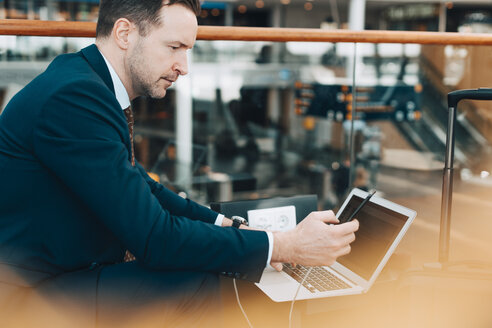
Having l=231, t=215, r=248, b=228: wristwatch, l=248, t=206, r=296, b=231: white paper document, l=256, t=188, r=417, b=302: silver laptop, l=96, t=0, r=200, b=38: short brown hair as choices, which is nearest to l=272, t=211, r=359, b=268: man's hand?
l=256, t=188, r=417, b=302: silver laptop

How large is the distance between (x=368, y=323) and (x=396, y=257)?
0.72 ft

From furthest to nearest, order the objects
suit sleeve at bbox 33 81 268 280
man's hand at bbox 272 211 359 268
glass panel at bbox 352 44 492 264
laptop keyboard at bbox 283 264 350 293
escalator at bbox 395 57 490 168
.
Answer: escalator at bbox 395 57 490 168
glass panel at bbox 352 44 492 264
laptop keyboard at bbox 283 264 350 293
man's hand at bbox 272 211 359 268
suit sleeve at bbox 33 81 268 280

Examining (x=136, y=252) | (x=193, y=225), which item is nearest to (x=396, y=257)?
(x=193, y=225)

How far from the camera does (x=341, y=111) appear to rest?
26.3 ft

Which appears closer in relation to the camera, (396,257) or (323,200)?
(396,257)

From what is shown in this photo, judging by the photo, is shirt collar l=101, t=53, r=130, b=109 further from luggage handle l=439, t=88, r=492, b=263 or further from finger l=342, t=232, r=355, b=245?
luggage handle l=439, t=88, r=492, b=263

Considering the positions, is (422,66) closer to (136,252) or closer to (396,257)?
(396,257)

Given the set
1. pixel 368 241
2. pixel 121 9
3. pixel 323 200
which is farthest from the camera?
pixel 323 200

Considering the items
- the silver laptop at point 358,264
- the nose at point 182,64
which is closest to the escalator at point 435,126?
the silver laptop at point 358,264

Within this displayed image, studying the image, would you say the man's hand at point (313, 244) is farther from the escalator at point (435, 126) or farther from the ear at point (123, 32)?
the escalator at point (435, 126)

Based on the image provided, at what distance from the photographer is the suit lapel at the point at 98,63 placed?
52.6 inches

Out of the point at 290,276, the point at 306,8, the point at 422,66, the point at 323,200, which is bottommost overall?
the point at 323,200

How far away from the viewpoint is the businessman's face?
4.42 feet

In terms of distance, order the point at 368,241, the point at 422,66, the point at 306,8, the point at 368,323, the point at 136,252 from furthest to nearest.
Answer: the point at 306,8 → the point at 422,66 → the point at 368,323 → the point at 368,241 → the point at 136,252
